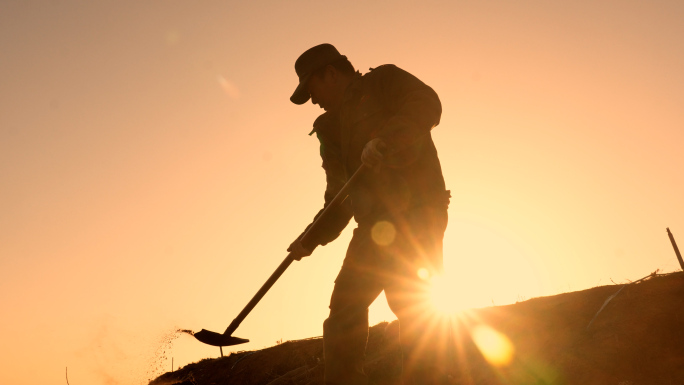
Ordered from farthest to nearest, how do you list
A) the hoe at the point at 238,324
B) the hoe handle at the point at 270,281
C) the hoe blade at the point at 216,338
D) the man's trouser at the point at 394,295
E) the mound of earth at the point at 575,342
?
the mound of earth at the point at 575,342, the hoe blade at the point at 216,338, the hoe at the point at 238,324, the hoe handle at the point at 270,281, the man's trouser at the point at 394,295

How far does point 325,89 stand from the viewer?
4.27 metres

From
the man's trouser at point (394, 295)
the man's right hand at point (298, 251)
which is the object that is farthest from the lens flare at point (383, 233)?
the man's right hand at point (298, 251)

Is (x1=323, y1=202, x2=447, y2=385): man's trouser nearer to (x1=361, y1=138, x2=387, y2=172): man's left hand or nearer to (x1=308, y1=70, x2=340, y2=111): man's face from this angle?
(x1=361, y1=138, x2=387, y2=172): man's left hand

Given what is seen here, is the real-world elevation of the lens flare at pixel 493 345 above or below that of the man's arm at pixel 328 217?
below

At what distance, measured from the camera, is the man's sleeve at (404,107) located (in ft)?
11.4

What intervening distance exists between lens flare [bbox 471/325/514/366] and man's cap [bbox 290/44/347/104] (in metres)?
3.44

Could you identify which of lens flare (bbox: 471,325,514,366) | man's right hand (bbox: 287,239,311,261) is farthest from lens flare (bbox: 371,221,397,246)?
lens flare (bbox: 471,325,514,366)

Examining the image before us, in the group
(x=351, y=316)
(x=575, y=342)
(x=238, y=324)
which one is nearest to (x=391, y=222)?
(x=351, y=316)

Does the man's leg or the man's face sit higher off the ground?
the man's face

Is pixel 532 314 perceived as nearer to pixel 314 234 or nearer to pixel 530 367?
pixel 530 367

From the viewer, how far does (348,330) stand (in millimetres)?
3443

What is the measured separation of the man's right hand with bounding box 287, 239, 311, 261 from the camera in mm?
4457

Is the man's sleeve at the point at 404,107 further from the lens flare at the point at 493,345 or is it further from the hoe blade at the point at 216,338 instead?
the lens flare at the point at 493,345

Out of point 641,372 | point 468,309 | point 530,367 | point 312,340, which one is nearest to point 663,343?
point 641,372
